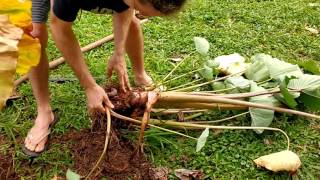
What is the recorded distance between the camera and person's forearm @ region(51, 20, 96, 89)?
1.93 meters

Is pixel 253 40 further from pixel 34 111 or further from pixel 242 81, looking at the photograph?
pixel 34 111

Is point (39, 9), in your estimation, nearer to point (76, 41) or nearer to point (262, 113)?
point (76, 41)

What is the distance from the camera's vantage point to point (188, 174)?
212cm

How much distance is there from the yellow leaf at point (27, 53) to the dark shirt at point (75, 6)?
1.35 ft

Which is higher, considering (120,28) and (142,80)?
(120,28)

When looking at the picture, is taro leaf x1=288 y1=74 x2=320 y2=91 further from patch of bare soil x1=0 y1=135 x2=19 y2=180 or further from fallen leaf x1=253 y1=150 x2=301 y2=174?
patch of bare soil x1=0 y1=135 x2=19 y2=180

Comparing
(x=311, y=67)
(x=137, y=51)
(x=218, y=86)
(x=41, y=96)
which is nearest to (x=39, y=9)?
(x=41, y=96)

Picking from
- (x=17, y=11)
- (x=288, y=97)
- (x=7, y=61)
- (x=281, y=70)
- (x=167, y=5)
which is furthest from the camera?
(x=281, y=70)

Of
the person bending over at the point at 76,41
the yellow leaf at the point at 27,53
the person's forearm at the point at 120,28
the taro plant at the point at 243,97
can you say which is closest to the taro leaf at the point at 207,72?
the taro plant at the point at 243,97

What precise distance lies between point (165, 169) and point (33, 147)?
0.60 metres

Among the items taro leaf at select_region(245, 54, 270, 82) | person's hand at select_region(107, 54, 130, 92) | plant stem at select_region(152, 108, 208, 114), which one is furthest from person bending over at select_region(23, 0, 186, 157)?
taro leaf at select_region(245, 54, 270, 82)

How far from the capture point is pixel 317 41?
3.21 metres

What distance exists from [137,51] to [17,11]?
1193mm

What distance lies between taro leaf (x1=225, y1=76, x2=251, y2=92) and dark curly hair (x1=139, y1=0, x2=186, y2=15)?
37.3 inches
